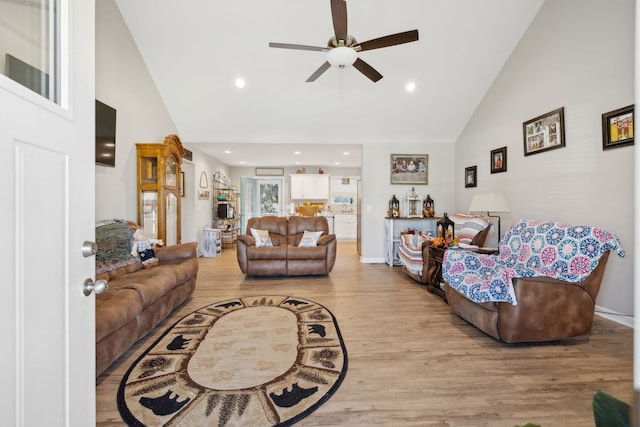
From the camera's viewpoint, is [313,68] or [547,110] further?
[313,68]

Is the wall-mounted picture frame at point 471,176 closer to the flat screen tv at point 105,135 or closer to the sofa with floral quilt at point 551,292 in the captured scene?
the sofa with floral quilt at point 551,292

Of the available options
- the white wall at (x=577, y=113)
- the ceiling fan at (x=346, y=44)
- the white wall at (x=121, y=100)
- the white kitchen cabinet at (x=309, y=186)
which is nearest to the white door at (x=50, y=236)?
the ceiling fan at (x=346, y=44)

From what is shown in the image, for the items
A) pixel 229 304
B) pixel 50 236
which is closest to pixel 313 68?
pixel 229 304

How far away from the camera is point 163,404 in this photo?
1.57m

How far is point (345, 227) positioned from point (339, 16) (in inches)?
258

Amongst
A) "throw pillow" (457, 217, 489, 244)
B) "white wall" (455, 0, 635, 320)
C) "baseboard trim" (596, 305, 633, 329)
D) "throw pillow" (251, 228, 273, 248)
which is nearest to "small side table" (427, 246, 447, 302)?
"throw pillow" (457, 217, 489, 244)

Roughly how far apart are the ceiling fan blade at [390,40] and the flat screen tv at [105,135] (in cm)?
274

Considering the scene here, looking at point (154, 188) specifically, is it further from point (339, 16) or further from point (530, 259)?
point (530, 259)

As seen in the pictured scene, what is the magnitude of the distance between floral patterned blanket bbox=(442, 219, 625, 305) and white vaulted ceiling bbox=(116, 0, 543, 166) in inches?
102

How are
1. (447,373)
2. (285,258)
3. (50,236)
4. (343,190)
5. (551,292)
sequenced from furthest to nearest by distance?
(343,190), (285,258), (551,292), (447,373), (50,236)

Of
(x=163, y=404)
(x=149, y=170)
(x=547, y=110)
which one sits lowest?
(x=163, y=404)

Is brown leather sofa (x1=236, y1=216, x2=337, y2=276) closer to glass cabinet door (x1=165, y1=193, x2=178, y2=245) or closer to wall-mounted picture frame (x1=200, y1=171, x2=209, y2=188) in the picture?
glass cabinet door (x1=165, y1=193, x2=178, y2=245)

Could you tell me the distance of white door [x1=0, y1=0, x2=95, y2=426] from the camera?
0.63 metres

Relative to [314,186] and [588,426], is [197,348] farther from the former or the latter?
[314,186]
